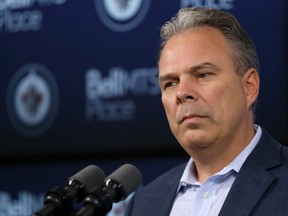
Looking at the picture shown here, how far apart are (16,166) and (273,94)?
42.9 inches

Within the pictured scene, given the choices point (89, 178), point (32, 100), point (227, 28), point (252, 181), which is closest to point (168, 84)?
point (227, 28)

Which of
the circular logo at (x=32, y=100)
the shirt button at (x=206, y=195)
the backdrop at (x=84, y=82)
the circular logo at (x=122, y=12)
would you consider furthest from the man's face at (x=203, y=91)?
the circular logo at (x=32, y=100)

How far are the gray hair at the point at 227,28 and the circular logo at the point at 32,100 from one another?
1.04m

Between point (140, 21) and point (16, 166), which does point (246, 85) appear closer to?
point (140, 21)

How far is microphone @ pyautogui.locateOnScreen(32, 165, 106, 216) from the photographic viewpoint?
1125 millimetres

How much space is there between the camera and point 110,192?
1163 millimetres

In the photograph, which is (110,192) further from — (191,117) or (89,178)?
(191,117)

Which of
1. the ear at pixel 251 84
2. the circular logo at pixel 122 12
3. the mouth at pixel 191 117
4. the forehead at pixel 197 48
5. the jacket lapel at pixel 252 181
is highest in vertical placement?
the circular logo at pixel 122 12

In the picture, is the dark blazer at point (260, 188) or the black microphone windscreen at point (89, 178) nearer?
the black microphone windscreen at point (89, 178)

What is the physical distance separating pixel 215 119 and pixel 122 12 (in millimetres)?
1019

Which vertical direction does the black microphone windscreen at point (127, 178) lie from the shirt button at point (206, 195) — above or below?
above

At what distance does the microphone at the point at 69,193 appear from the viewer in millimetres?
1125

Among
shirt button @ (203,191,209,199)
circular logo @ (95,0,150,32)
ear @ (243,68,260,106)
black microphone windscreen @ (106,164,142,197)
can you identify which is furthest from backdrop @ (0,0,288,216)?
black microphone windscreen @ (106,164,142,197)

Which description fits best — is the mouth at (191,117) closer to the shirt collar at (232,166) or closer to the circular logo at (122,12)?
the shirt collar at (232,166)
